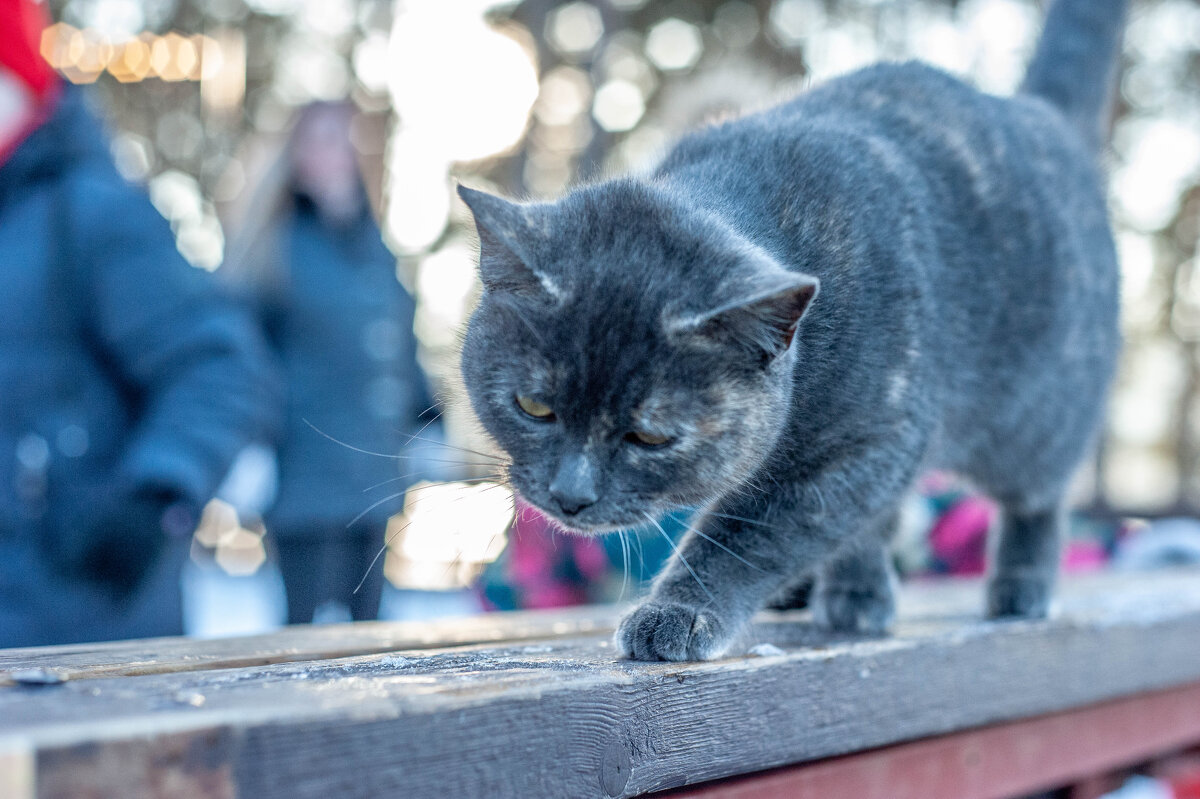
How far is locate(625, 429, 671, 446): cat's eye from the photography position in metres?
1.40

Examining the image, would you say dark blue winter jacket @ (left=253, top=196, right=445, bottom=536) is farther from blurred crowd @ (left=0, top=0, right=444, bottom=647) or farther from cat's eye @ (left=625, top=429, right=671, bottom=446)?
cat's eye @ (left=625, top=429, right=671, bottom=446)

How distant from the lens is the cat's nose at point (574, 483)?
138 centimetres

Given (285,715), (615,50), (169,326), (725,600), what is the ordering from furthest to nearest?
(615,50) < (169,326) < (725,600) < (285,715)

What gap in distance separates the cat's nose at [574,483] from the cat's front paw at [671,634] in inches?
9.0

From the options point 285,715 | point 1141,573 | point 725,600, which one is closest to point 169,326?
point 725,600

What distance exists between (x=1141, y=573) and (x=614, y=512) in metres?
2.88

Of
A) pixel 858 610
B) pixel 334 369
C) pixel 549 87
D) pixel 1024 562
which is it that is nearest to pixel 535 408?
pixel 858 610

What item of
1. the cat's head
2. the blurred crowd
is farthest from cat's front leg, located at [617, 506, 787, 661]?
the blurred crowd

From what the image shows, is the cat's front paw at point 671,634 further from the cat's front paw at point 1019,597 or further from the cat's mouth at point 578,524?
the cat's front paw at point 1019,597

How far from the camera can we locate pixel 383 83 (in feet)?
32.0

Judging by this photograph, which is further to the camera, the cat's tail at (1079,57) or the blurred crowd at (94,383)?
the cat's tail at (1079,57)

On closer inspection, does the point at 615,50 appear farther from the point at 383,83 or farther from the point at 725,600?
the point at 725,600

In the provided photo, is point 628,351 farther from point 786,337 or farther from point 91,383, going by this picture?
point 91,383

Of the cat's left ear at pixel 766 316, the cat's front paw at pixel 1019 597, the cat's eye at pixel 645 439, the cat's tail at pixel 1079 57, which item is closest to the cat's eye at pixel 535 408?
the cat's eye at pixel 645 439
